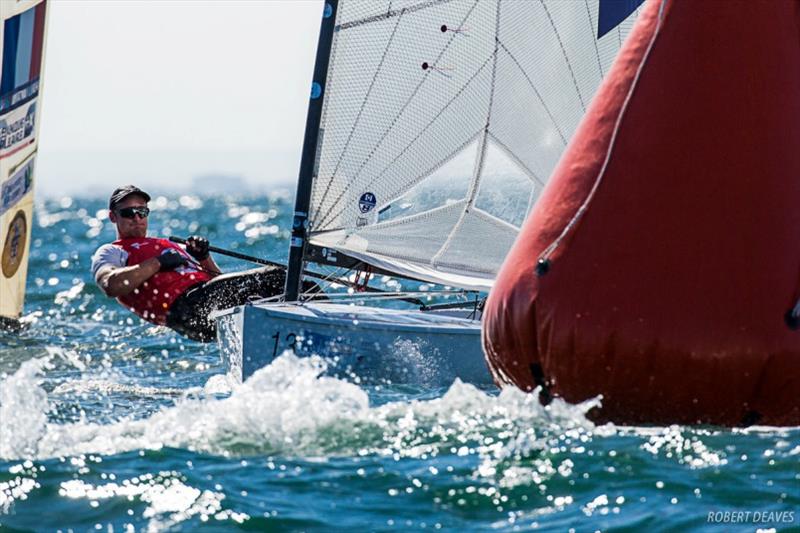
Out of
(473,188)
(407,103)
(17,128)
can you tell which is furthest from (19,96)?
(473,188)

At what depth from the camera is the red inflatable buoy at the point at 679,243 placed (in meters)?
5.27

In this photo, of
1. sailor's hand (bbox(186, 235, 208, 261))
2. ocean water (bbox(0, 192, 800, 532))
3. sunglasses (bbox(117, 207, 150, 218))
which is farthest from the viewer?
sailor's hand (bbox(186, 235, 208, 261))

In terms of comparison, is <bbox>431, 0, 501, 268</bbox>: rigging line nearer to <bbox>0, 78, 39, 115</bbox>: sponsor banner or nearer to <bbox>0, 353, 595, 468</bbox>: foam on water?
<bbox>0, 353, 595, 468</bbox>: foam on water

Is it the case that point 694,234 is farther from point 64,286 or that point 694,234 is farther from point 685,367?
point 64,286

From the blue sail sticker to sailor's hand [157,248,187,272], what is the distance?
2.77 metres

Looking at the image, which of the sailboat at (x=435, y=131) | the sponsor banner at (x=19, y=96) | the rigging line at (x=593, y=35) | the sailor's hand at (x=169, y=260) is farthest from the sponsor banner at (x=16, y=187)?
the rigging line at (x=593, y=35)

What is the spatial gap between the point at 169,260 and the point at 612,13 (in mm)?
2931

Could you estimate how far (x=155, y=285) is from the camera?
318 inches

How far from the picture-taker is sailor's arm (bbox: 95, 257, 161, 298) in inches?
307

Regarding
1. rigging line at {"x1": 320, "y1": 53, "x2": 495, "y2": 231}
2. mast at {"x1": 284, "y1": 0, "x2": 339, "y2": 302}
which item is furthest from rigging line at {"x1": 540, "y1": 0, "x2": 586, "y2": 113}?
mast at {"x1": 284, "y1": 0, "x2": 339, "y2": 302}

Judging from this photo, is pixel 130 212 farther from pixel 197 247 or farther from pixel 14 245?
pixel 14 245

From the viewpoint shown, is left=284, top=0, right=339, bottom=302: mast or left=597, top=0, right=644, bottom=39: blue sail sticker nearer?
left=284, top=0, right=339, bottom=302: mast

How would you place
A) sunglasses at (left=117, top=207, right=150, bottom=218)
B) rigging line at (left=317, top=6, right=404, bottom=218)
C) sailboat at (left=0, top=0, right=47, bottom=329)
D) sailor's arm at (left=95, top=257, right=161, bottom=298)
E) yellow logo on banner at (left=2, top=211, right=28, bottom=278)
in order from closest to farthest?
sailor's arm at (left=95, top=257, right=161, bottom=298) < rigging line at (left=317, top=6, right=404, bottom=218) < sunglasses at (left=117, top=207, right=150, bottom=218) < sailboat at (left=0, top=0, right=47, bottom=329) < yellow logo on banner at (left=2, top=211, right=28, bottom=278)

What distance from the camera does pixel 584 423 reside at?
5676 millimetres
